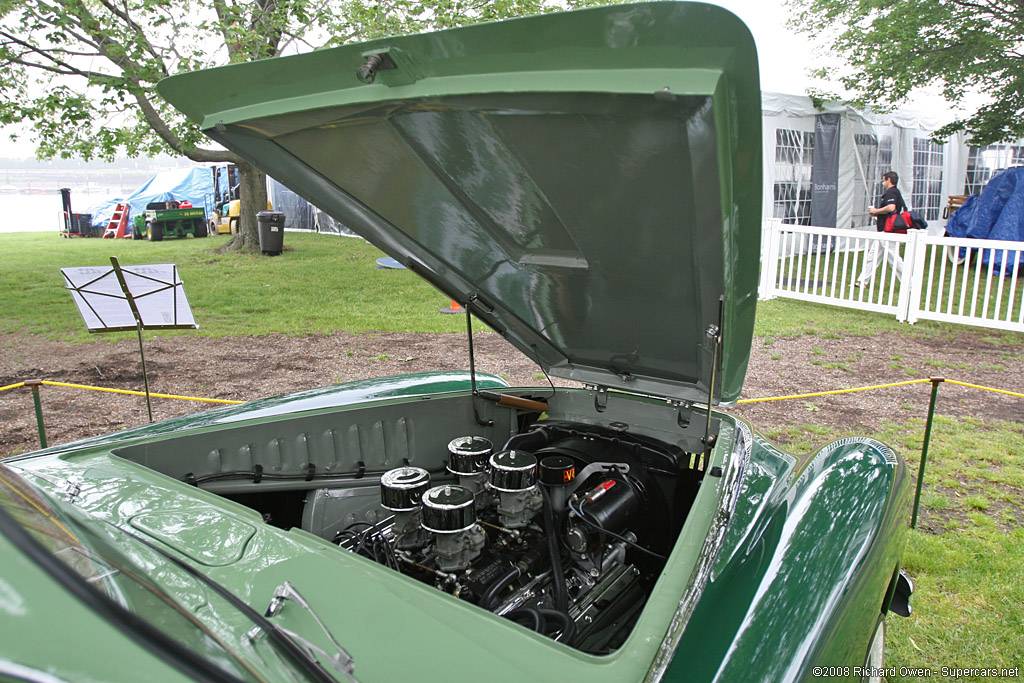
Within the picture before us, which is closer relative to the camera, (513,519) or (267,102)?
(267,102)

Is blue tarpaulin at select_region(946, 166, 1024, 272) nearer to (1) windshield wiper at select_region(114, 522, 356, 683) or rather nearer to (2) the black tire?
(2) the black tire

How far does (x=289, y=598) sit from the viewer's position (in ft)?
4.13

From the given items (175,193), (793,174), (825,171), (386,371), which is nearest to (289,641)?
(386,371)

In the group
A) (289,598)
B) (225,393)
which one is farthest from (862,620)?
(225,393)

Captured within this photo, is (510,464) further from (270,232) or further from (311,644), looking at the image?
(270,232)

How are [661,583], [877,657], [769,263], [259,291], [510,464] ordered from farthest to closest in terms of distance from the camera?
[259,291]
[769,263]
[877,657]
[510,464]
[661,583]

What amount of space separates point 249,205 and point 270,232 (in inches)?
40.3

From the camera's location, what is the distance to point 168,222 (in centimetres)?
1828

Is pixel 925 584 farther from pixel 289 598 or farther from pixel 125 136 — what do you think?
pixel 125 136

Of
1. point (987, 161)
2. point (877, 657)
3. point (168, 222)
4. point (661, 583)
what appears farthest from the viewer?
point (168, 222)

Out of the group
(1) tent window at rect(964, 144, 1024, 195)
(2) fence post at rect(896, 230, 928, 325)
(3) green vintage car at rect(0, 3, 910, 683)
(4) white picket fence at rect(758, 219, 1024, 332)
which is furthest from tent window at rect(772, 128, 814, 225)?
(3) green vintage car at rect(0, 3, 910, 683)

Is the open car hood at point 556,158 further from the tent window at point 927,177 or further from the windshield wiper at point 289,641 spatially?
the tent window at point 927,177

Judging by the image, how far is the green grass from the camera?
8328 mm

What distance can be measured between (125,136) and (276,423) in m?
10.8
